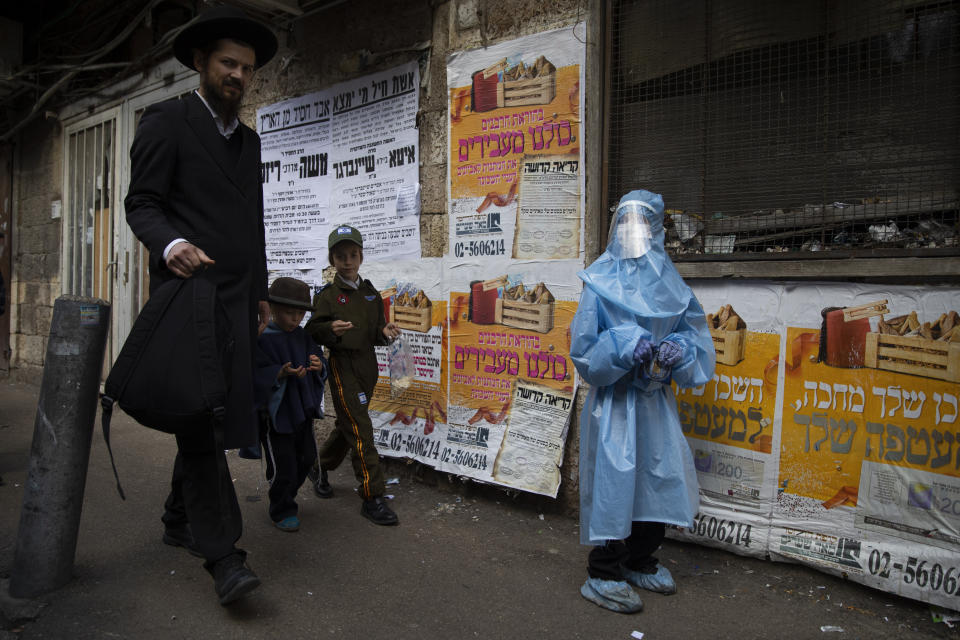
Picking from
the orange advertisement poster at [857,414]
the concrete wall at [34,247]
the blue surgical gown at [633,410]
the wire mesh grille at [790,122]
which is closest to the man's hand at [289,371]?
the blue surgical gown at [633,410]

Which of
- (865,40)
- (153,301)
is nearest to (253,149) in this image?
(153,301)

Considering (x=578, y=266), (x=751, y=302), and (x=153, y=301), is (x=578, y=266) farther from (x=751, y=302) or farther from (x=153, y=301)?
(x=153, y=301)

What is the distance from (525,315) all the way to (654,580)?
62.5 inches

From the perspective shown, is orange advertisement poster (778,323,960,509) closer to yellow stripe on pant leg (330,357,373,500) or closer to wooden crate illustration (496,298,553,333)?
wooden crate illustration (496,298,553,333)

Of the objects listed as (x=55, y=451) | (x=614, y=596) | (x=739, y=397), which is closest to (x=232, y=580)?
(x=55, y=451)

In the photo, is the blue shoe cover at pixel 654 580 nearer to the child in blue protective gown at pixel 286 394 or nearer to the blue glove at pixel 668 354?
the blue glove at pixel 668 354

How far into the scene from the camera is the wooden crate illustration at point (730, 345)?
315 cm

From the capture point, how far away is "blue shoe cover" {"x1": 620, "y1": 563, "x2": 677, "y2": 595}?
2777 mm

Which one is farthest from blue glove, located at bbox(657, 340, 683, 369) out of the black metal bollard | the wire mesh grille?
the black metal bollard

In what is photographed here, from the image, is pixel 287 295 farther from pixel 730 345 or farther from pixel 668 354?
pixel 730 345

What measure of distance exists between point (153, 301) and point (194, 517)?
0.82m

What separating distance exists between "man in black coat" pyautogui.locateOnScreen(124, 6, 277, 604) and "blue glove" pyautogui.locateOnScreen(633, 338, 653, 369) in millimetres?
1499

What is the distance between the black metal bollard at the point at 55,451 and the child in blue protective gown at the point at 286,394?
2.61 ft

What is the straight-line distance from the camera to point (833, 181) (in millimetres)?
3066
